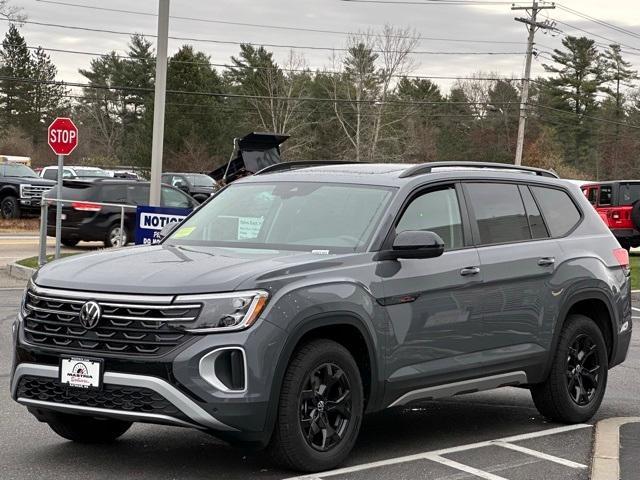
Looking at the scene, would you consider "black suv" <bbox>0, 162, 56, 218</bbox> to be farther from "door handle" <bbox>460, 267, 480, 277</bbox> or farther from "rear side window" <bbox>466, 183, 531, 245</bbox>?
"door handle" <bbox>460, 267, 480, 277</bbox>

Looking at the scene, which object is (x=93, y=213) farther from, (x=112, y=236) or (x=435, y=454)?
(x=435, y=454)

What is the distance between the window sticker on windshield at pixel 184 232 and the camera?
7.41 metres

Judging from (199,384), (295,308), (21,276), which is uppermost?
(295,308)

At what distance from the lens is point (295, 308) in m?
5.98

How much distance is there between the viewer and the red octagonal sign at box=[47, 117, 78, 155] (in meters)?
21.4

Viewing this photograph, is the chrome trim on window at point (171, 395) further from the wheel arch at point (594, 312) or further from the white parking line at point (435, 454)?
the wheel arch at point (594, 312)

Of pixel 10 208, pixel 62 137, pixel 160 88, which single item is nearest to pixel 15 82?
pixel 10 208

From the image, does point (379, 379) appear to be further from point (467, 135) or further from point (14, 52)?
point (14, 52)

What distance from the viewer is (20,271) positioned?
20.3m

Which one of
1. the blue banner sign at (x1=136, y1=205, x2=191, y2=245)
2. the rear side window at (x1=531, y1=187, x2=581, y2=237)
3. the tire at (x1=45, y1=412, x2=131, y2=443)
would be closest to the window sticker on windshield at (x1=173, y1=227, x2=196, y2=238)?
the tire at (x1=45, y1=412, x2=131, y2=443)

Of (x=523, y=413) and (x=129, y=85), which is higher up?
(x=129, y=85)

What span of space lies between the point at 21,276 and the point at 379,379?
14730mm

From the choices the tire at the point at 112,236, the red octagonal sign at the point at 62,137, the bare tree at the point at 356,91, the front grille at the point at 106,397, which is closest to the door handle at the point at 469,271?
the front grille at the point at 106,397

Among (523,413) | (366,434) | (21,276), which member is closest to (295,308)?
(366,434)
